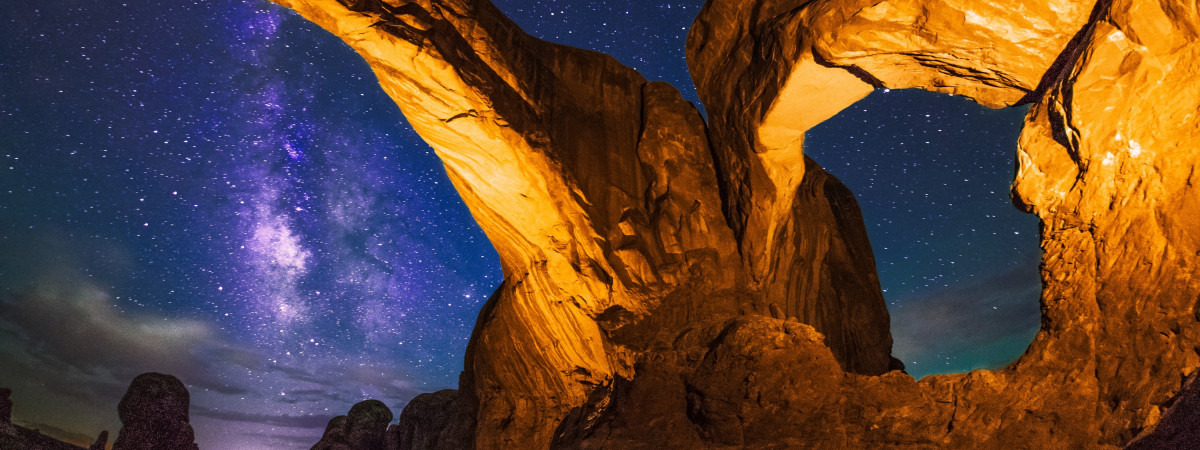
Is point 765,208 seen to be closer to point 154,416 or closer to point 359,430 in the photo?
point 359,430

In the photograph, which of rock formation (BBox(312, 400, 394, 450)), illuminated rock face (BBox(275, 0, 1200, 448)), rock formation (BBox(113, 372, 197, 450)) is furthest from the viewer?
rock formation (BBox(312, 400, 394, 450))

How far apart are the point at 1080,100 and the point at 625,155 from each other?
4.50 metres

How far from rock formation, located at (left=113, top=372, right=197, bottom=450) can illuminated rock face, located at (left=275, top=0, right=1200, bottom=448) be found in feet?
31.5

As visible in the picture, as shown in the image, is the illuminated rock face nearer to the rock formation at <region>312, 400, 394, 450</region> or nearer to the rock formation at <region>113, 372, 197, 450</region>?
the rock formation at <region>312, 400, 394, 450</region>

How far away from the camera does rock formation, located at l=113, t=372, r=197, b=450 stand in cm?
1340

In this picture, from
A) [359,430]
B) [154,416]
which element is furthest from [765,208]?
[154,416]

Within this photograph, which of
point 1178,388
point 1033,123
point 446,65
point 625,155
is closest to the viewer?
point 1178,388

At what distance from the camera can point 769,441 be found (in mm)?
4516

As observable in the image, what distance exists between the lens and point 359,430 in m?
16.5

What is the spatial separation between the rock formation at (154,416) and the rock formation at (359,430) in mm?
3377

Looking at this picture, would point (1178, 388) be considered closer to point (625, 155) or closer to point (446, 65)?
point (625, 155)

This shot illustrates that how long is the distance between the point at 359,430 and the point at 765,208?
14231 mm

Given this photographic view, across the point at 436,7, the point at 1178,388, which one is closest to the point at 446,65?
the point at 436,7

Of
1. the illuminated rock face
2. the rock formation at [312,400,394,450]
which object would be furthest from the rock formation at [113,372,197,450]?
the illuminated rock face
